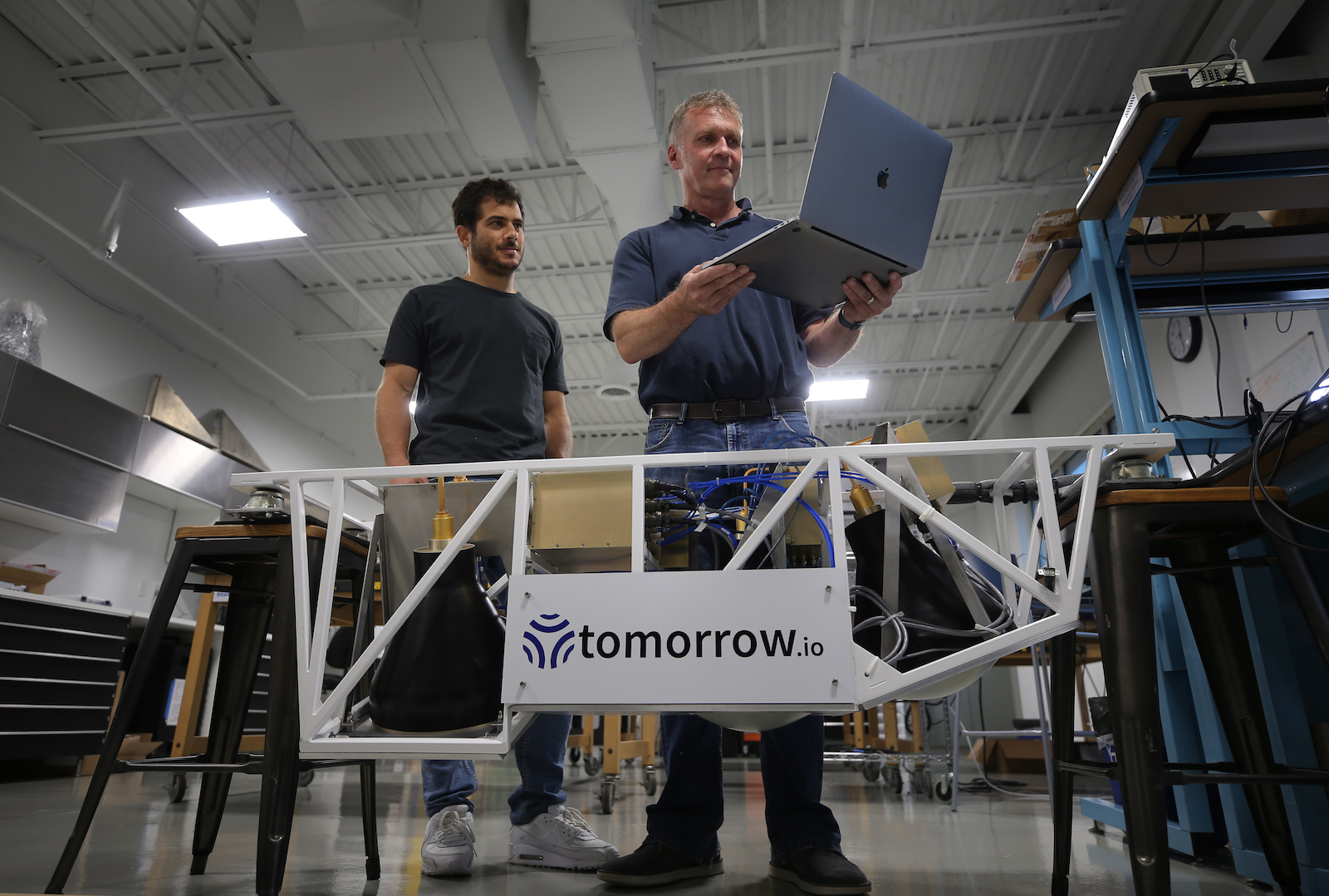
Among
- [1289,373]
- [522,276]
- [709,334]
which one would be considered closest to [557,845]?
[709,334]

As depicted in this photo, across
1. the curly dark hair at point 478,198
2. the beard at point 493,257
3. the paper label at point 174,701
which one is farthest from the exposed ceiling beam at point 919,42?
the paper label at point 174,701

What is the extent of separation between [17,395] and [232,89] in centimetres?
254

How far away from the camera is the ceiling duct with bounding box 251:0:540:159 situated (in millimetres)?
4035

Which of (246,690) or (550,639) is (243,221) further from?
(550,639)

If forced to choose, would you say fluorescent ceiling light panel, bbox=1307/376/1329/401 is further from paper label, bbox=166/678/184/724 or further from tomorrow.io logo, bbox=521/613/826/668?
paper label, bbox=166/678/184/724

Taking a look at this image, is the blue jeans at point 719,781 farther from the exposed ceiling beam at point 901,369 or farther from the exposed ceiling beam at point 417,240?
the exposed ceiling beam at point 901,369

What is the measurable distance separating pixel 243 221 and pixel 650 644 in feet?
19.2

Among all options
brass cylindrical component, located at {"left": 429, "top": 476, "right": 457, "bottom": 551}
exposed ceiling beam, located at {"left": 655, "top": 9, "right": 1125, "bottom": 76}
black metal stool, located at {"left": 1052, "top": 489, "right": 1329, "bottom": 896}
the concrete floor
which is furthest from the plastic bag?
black metal stool, located at {"left": 1052, "top": 489, "right": 1329, "bottom": 896}

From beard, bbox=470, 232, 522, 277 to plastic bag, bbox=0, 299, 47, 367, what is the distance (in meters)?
4.50

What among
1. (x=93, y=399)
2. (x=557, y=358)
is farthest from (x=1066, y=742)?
(x=93, y=399)

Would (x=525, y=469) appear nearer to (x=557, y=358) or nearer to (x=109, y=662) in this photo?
(x=557, y=358)

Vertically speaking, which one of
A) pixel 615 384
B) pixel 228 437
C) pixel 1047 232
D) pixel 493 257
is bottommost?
pixel 493 257

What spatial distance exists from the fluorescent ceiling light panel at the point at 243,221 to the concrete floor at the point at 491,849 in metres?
3.69

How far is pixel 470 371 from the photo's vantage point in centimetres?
176
